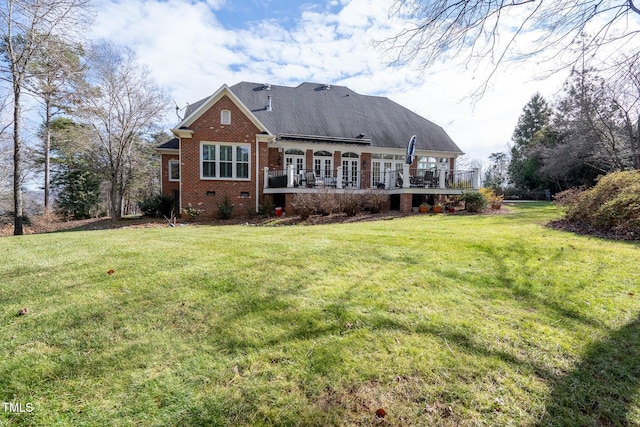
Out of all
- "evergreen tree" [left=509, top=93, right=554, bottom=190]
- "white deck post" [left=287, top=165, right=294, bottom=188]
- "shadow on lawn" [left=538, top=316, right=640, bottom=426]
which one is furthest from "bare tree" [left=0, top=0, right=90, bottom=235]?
"evergreen tree" [left=509, top=93, right=554, bottom=190]

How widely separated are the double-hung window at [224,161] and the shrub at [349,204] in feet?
17.3

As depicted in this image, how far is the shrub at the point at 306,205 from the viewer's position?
1288 centimetres

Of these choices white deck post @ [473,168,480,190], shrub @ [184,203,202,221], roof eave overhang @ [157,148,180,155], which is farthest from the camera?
roof eave overhang @ [157,148,180,155]

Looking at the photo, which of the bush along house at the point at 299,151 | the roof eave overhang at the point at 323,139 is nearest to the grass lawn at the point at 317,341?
the bush along house at the point at 299,151

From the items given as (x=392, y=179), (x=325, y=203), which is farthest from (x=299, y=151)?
(x=325, y=203)

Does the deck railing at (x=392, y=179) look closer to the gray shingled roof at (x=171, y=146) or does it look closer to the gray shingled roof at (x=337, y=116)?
the gray shingled roof at (x=337, y=116)

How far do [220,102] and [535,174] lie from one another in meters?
32.4

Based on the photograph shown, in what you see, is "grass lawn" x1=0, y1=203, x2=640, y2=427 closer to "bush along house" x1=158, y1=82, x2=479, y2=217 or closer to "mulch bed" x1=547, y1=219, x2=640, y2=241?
"mulch bed" x1=547, y1=219, x2=640, y2=241

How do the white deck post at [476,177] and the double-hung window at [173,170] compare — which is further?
the double-hung window at [173,170]

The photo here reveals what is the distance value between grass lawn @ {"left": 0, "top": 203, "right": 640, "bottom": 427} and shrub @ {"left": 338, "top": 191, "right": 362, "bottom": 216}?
326 inches

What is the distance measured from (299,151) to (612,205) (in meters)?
13.5

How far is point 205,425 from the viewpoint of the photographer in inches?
77.9

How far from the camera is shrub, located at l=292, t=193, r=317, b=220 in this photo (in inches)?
507

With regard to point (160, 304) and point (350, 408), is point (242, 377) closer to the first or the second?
point (350, 408)
